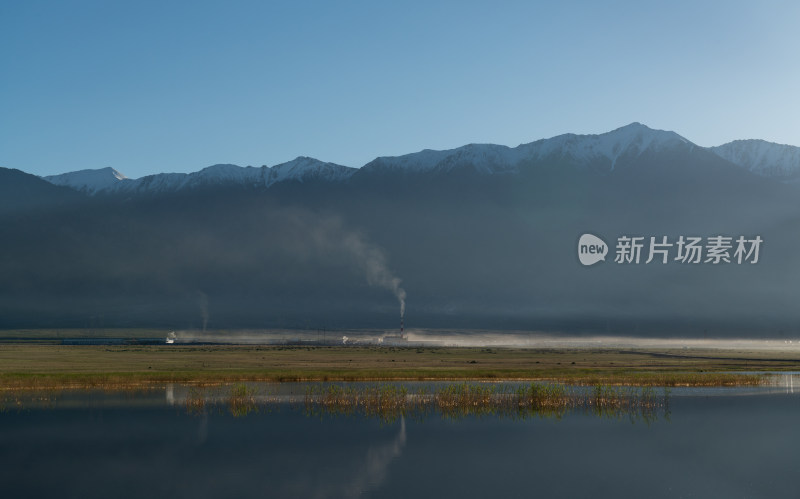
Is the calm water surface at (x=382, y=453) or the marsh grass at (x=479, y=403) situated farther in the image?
the marsh grass at (x=479, y=403)

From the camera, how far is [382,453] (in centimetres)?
4325

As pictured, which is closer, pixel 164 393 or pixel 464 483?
pixel 464 483

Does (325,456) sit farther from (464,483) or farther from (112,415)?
(112,415)

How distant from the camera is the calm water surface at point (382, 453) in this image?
117 ft

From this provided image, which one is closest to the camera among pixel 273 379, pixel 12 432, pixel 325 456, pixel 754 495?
pixel 754 495

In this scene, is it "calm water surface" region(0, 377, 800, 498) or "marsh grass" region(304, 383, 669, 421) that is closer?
"calm water surface" region(0, 377, 800, 498)

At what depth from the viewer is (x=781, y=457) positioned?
43.4m

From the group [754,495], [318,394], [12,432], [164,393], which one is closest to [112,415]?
[12,432]

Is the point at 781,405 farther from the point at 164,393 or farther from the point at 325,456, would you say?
the point at 164,393

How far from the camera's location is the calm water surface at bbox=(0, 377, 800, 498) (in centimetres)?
3562

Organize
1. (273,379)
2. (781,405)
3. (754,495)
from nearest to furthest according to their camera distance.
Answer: (754,495) → (781,405) → (273,379)

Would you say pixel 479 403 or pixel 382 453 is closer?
pixel 382 453

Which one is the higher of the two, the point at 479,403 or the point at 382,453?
the point at 479,403

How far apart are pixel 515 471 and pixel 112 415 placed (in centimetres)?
3362
